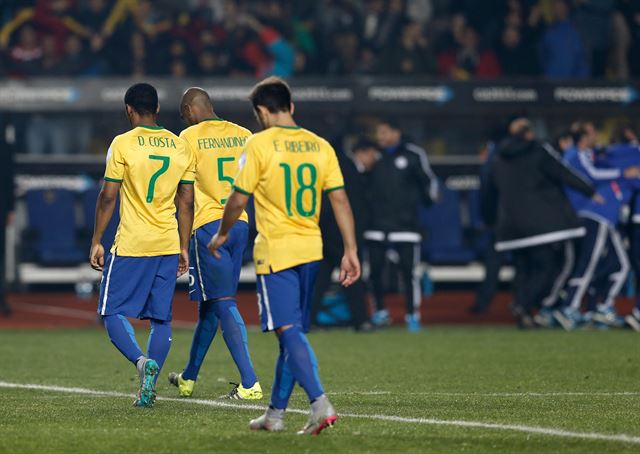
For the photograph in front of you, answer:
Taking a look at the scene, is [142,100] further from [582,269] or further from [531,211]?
[582,269]

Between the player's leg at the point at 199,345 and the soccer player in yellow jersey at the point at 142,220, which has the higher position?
the soccer player in yellow jersey at the point at 142,220

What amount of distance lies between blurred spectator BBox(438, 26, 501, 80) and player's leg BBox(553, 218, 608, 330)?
609 cm

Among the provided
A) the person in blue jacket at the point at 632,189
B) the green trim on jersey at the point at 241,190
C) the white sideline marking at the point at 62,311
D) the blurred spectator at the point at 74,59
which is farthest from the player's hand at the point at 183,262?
the blurred spectator at the point at 74,59

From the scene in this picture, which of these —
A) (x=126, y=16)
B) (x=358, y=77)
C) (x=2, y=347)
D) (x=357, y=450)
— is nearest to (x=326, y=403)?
(x=357, y=450)

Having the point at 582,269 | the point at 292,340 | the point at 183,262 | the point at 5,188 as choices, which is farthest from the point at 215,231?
the point at 5,188

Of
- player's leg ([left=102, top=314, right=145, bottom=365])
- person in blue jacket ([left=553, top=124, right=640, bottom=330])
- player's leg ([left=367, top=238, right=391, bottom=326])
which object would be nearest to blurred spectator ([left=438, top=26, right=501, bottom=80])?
person in blue jacket ([left=553, top=124, right=640, bottom=330])

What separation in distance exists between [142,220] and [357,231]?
8.41 m

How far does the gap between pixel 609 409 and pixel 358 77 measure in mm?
13968

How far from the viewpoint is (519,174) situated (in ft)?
60.4

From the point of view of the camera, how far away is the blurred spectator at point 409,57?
23.5 metres

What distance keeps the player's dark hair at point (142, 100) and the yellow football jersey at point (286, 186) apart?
196 centimetres

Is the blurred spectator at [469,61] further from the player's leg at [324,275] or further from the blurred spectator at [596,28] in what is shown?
the player's leg at [324,275]

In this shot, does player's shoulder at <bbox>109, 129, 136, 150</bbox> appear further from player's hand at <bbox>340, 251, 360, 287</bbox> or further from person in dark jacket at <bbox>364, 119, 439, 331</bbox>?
person in dark jacket at <bbox>364, 119, 439, 331</bbox>

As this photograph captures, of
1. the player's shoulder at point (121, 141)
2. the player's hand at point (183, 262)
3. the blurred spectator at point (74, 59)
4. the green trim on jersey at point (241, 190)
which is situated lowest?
the player's hand at point (183, 262)
